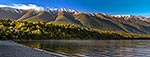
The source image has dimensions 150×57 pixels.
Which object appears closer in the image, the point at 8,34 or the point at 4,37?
the point at 4,37

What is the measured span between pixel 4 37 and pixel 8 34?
15.0 meters

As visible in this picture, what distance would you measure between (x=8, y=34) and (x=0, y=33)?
16063 millimetres

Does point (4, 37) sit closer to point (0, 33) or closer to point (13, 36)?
point (0, 33)

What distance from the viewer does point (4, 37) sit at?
586 ft

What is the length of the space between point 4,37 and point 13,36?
789 inches

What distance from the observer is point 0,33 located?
177 m

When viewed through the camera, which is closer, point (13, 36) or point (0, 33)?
point (0, 33)

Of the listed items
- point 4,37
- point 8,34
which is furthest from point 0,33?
point 8,34

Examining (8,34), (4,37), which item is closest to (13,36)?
(8,34)

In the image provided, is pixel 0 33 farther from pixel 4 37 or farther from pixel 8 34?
pixel 8 34

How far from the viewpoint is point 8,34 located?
193 m

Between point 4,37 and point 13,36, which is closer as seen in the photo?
point 4,37

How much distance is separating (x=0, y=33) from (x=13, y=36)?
21.5m
